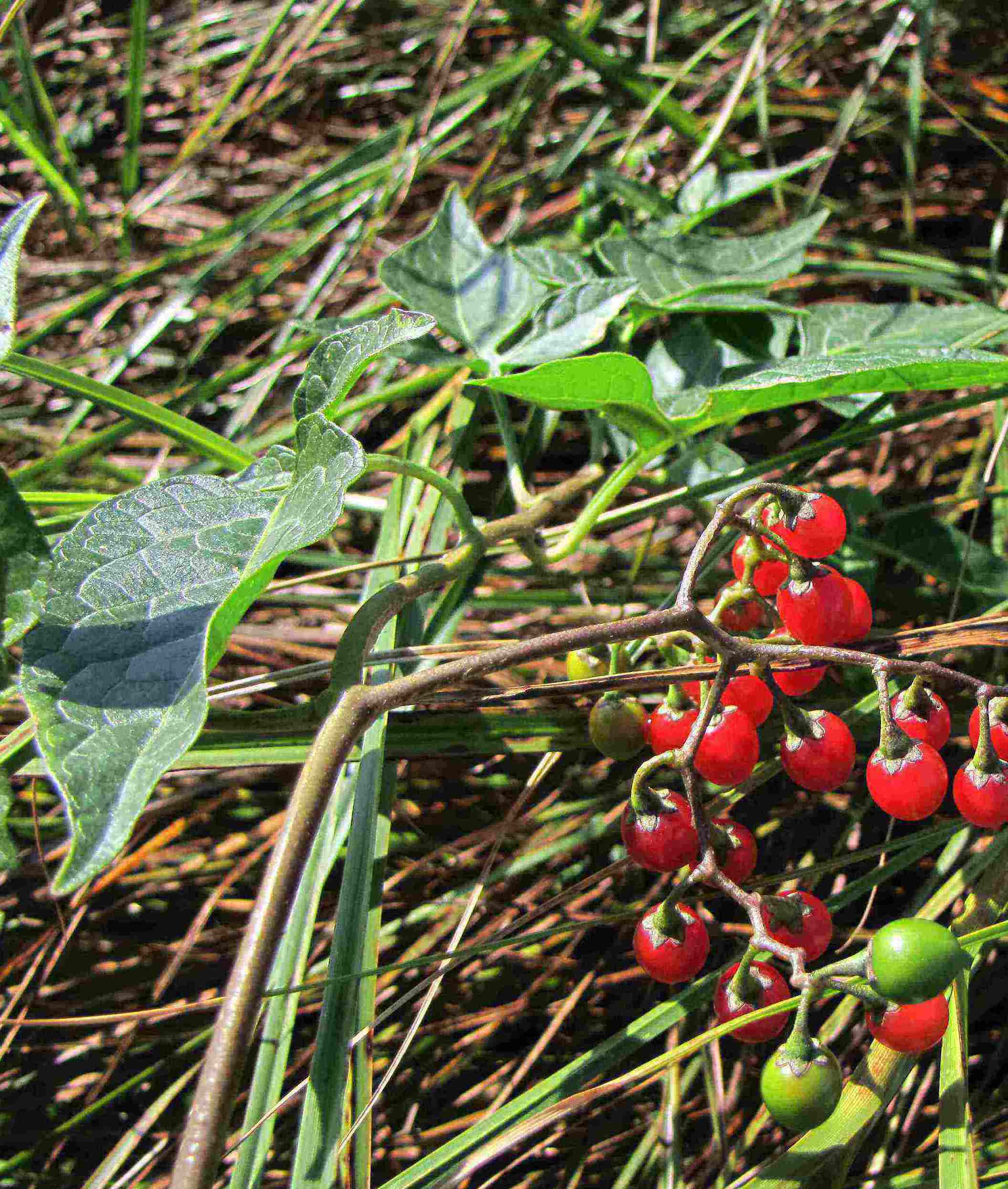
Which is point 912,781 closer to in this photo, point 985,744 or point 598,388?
point 985,744

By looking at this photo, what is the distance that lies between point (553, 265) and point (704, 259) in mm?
215

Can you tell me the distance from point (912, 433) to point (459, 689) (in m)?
0.95

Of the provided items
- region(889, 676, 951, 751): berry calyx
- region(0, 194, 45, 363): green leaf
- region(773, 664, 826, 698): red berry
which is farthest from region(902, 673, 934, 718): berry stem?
region(0, 194, 45, 363): green leaf

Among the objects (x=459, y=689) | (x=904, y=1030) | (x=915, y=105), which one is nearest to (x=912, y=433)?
(x=915, y=105)

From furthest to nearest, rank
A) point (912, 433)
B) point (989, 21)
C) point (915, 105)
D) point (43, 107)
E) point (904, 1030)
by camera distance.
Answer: point (43, 107)
point (989, 21)
point (915, 105)
point (912, 433)
point (904, 1030)

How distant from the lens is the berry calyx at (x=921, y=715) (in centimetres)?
84

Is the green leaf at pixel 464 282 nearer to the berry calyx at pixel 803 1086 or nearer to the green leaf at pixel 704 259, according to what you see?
the green leaf at pixel 704 259

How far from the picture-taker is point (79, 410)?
178cm

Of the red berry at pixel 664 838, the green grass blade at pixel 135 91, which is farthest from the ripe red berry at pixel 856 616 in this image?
the green grass blade at pixel 135 91

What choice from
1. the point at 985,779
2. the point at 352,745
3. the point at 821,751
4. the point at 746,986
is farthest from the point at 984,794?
the point at 352,745

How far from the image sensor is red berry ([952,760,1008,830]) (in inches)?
32.3

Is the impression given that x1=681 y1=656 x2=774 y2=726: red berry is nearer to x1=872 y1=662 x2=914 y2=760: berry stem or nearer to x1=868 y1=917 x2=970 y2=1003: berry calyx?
x1=872 y1=662 x2=914 y2=760: berry stem

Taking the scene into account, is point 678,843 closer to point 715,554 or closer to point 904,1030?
point 904,1030

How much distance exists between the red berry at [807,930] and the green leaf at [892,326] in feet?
2.24
